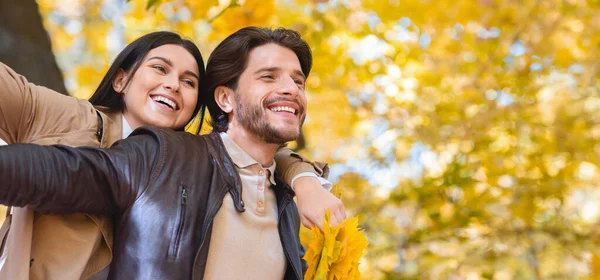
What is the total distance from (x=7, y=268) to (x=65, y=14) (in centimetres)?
532

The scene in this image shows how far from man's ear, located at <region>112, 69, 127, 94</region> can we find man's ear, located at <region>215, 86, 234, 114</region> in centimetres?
36

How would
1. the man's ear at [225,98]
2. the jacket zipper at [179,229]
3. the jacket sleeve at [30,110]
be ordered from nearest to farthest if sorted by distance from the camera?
the jacket sleeve at [30,110] → the jacket zipper at [179,229] → the man's ear at [225,98]

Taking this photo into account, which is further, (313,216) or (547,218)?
(547,218)

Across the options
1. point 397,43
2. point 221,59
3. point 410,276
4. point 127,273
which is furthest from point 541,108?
point 127,273

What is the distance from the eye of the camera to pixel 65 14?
6328 mm

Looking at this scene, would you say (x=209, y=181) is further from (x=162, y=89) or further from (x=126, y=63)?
(x=126, y=63)

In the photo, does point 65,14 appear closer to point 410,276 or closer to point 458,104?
point 458,104

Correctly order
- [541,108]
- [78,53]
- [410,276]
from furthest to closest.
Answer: [78,53], [541,108], [410,276]

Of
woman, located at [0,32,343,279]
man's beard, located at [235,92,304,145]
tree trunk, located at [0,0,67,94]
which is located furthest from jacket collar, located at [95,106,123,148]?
man's beard, located at [235,92,304,145]

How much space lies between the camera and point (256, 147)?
219cm

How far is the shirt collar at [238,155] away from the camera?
2123 millimetres

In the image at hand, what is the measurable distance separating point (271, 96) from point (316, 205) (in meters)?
0.46

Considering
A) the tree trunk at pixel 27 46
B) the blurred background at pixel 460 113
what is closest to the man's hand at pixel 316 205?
the tree trunk at pixel 27 46

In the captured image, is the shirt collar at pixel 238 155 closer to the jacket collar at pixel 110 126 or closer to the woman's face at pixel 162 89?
the woman's face at pixel 162 89
